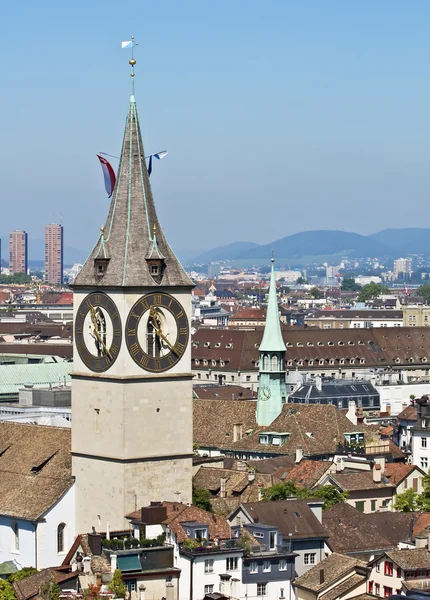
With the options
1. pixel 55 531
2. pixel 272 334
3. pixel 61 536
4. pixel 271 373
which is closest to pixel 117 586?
pixel 55 531

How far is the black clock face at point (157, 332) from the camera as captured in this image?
7794 cm

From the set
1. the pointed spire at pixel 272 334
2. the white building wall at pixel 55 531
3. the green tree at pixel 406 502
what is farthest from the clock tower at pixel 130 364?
the pointed spire at pixel 272 334

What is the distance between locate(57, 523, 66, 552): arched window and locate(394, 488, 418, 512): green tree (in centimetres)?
2149

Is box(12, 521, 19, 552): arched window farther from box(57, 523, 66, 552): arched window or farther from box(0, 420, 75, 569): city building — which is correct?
box(57, 523, 66, 552): arched window

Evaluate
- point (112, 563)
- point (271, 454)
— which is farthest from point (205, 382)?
point (112, 563)

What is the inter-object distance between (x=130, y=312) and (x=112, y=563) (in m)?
10.5

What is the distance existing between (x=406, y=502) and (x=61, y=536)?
22.8 meters

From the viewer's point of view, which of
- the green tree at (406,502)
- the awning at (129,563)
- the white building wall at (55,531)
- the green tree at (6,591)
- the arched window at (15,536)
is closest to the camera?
the awning at (129,563)

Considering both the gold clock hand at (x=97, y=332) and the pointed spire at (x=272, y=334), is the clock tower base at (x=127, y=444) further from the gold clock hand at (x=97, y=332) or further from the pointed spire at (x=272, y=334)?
the pointed spire at (x=272, y=334)

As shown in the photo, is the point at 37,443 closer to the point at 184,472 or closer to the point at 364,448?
the point at 184,472

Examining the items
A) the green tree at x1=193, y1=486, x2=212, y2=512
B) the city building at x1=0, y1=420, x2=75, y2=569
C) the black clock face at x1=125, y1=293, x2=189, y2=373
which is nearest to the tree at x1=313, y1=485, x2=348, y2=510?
the green tree at x1=193, y1=486, x2=212, y2=512

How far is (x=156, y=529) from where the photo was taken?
7581cm

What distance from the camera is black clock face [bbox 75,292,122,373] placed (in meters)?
78.1

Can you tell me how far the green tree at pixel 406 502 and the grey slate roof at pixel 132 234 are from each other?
2184 cm
